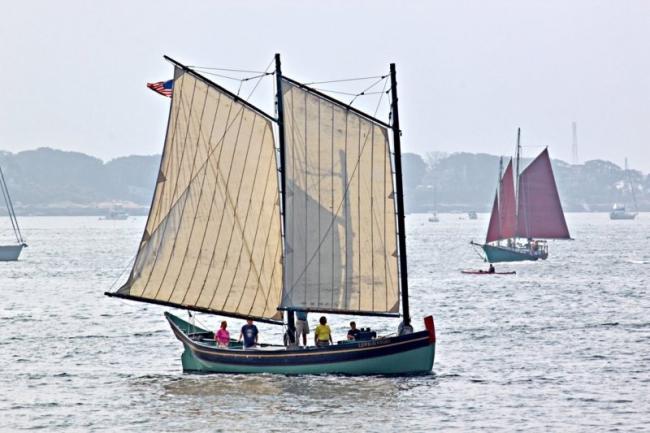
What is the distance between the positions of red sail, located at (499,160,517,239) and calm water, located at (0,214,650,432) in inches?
1441

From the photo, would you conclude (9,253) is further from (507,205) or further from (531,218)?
(531,218)

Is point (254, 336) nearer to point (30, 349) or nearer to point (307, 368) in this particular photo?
point (307, 368)

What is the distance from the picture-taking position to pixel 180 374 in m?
50.7

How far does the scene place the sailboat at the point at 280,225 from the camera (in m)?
47.0

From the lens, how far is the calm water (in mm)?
41469

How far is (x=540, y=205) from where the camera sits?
455 ft

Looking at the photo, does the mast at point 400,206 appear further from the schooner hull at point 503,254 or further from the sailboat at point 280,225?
the schooner hull at point 503,254

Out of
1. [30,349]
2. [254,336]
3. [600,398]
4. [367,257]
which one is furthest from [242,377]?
[30,349]

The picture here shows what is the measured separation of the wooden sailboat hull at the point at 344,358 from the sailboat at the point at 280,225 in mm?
46

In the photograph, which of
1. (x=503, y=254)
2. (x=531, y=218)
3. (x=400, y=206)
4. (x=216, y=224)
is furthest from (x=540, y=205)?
(x=400, y=206)

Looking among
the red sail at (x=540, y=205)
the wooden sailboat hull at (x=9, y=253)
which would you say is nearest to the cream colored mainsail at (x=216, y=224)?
the red sail at (x=540, y=205)

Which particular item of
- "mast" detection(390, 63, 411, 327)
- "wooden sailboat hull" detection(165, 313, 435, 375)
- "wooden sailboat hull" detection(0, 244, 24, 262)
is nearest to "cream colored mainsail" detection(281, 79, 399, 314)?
"mast" detection(390, 63, 411, 327)

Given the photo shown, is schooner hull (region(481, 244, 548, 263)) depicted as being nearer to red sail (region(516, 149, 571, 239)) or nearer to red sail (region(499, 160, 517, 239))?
red sail (region(499, 160, 517, 239))

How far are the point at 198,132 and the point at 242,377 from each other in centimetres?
850
